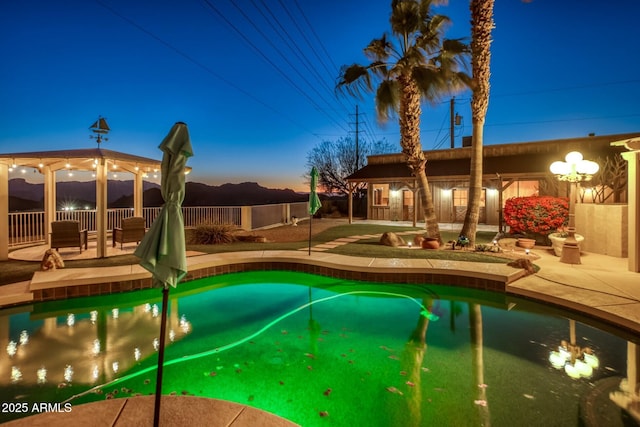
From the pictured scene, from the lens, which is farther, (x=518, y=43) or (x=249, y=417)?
(x=518, y=43)

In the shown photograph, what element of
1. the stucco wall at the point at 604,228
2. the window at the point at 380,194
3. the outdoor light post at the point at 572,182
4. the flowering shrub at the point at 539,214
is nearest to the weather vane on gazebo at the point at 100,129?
the outdoor light post at the point at 572,182

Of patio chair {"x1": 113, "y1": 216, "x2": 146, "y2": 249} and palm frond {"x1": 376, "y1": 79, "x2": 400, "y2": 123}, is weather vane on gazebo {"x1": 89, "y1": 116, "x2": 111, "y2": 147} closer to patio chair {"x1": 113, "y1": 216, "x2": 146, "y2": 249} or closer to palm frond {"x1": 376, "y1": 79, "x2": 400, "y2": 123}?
patio chair {"x1": 113, "y1": 216, "x2": 146, "y2": 249}

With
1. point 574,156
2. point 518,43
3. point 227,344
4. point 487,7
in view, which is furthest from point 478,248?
point 518,43

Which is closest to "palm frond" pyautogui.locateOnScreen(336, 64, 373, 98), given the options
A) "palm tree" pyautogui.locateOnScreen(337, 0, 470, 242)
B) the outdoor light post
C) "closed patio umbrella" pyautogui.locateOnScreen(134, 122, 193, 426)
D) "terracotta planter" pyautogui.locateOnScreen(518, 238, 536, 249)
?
"palm tree" pyautogui.locateOnScreen(337, 0, 470, 242)

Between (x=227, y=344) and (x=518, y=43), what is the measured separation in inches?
1390

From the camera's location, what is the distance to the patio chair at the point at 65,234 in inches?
326

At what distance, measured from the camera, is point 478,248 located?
9086 millimetres

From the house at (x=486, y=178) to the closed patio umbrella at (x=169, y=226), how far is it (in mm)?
14282

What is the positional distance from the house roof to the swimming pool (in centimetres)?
1141

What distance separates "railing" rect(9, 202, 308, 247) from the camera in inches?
404

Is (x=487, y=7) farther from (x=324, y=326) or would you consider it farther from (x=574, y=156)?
(x=324, y=326)

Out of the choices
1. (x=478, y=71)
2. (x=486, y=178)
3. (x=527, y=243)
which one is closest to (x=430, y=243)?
(x=527, y=243)

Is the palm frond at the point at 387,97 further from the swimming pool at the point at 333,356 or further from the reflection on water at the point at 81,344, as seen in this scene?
the reflection on water at the point at 81,344

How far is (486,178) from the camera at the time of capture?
15203 millimetres
